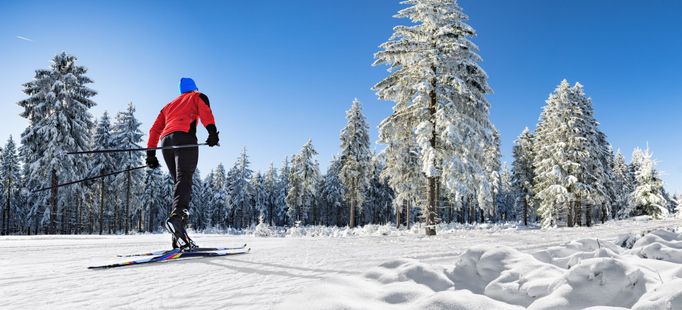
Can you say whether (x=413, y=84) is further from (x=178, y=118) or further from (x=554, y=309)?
(x=554, y=309)

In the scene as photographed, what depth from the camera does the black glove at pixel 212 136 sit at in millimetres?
4215

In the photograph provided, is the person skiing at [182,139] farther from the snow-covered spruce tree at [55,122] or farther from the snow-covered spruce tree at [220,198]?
the snow-covered spruce tree at [220,198]

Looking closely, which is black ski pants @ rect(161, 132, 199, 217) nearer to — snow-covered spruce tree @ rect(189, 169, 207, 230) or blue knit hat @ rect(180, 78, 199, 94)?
blue knit hat @ rect(180, 78, 199, 94)

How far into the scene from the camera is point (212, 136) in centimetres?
426

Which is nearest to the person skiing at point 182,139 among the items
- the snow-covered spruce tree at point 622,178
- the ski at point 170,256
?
the ski at point 170,256

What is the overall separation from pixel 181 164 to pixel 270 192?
2534 inches

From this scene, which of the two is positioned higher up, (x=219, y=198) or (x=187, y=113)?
(x=187, y=113)

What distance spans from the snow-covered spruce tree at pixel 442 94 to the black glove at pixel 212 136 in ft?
30.1

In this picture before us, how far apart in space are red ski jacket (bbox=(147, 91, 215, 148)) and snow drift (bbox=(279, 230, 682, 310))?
2889 millimetres

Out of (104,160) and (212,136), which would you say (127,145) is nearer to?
(104,160)

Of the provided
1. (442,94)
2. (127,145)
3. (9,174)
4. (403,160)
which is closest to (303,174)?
(127,145)

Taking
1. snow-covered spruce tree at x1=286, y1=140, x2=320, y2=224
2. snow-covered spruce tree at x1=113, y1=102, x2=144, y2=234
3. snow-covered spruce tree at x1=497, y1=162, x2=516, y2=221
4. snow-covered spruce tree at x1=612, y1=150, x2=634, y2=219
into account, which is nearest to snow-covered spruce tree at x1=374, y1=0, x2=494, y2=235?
snow-covered spruce tree at x1=113, y1=102, x2=144, y2=234

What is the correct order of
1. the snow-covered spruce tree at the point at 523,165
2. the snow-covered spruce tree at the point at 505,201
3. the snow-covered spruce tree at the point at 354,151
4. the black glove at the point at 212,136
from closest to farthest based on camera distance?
the black glove at the point at 212,136 < the snow-covered spruce tree at the point at 354,151 < the snow-covered spruce tree at the point at 523,165 < the snow-covered spruce tree at the point at 505,201

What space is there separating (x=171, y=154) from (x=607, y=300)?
4133mm
